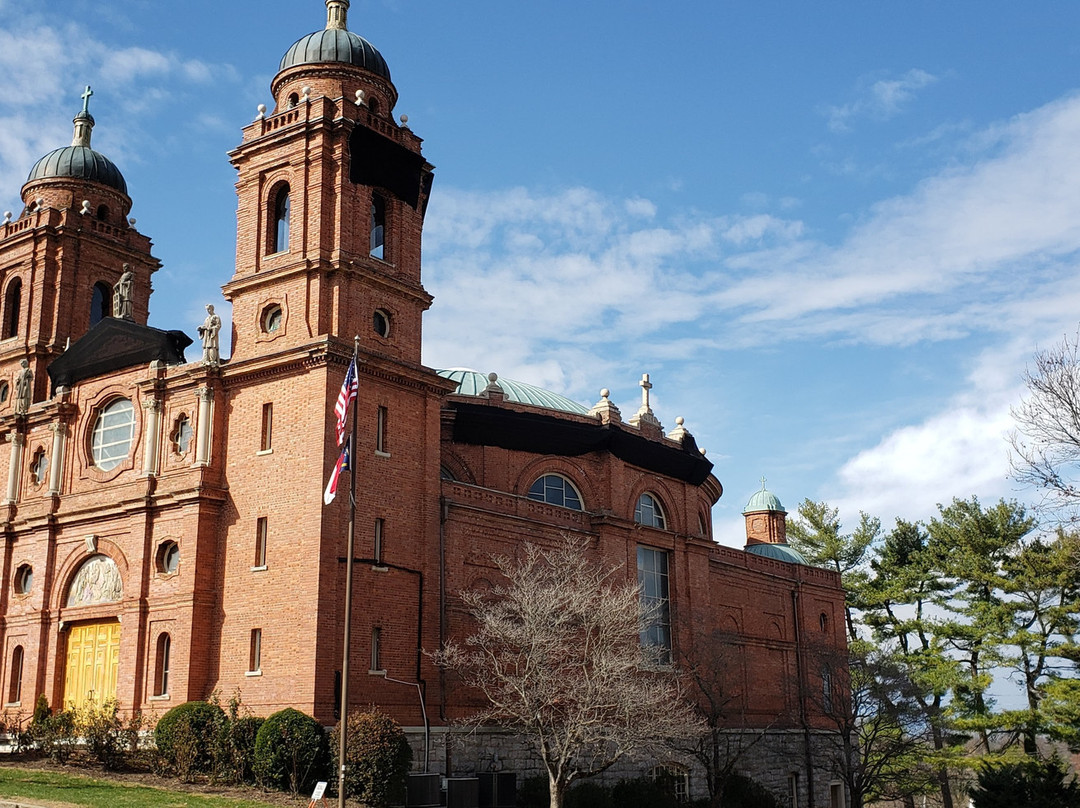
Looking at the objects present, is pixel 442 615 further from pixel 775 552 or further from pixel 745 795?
pixel 775 552

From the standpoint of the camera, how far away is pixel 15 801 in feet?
76.5

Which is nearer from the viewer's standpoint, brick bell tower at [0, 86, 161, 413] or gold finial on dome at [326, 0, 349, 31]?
gold finial on dome at [326, 0, 349, 31]

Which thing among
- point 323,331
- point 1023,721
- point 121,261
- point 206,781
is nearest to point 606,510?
point 323,331

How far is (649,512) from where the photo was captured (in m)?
44.4

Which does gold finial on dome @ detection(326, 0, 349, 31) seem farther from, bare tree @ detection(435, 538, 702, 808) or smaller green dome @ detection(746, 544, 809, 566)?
smaller green dome @ detection(746, 544, 809, 566)

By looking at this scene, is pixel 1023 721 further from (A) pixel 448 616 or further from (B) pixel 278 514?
(B) pixel 278 514

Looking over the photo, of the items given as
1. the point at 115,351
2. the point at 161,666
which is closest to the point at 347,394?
the point at 161,666

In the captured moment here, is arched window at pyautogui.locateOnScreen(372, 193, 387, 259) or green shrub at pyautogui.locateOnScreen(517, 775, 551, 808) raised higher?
arched window at pyautogui.locateOnScreen(372, 193, 387, 259)

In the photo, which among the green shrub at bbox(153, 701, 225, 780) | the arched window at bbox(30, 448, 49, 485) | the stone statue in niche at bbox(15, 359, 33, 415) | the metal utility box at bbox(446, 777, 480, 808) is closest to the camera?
the green shrub at bbox(153, 701, 225, 780)

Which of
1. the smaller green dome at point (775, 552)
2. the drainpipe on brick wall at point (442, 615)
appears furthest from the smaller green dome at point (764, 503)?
the drainpipe on brick wall at point (442, 615)

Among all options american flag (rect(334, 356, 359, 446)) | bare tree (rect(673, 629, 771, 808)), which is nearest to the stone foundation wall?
bare tree (rect(673, 629, 771, 808))

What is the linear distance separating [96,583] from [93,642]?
177cm

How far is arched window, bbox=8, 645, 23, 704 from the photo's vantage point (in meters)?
35.8

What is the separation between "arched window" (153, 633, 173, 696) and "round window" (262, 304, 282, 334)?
362 inches
